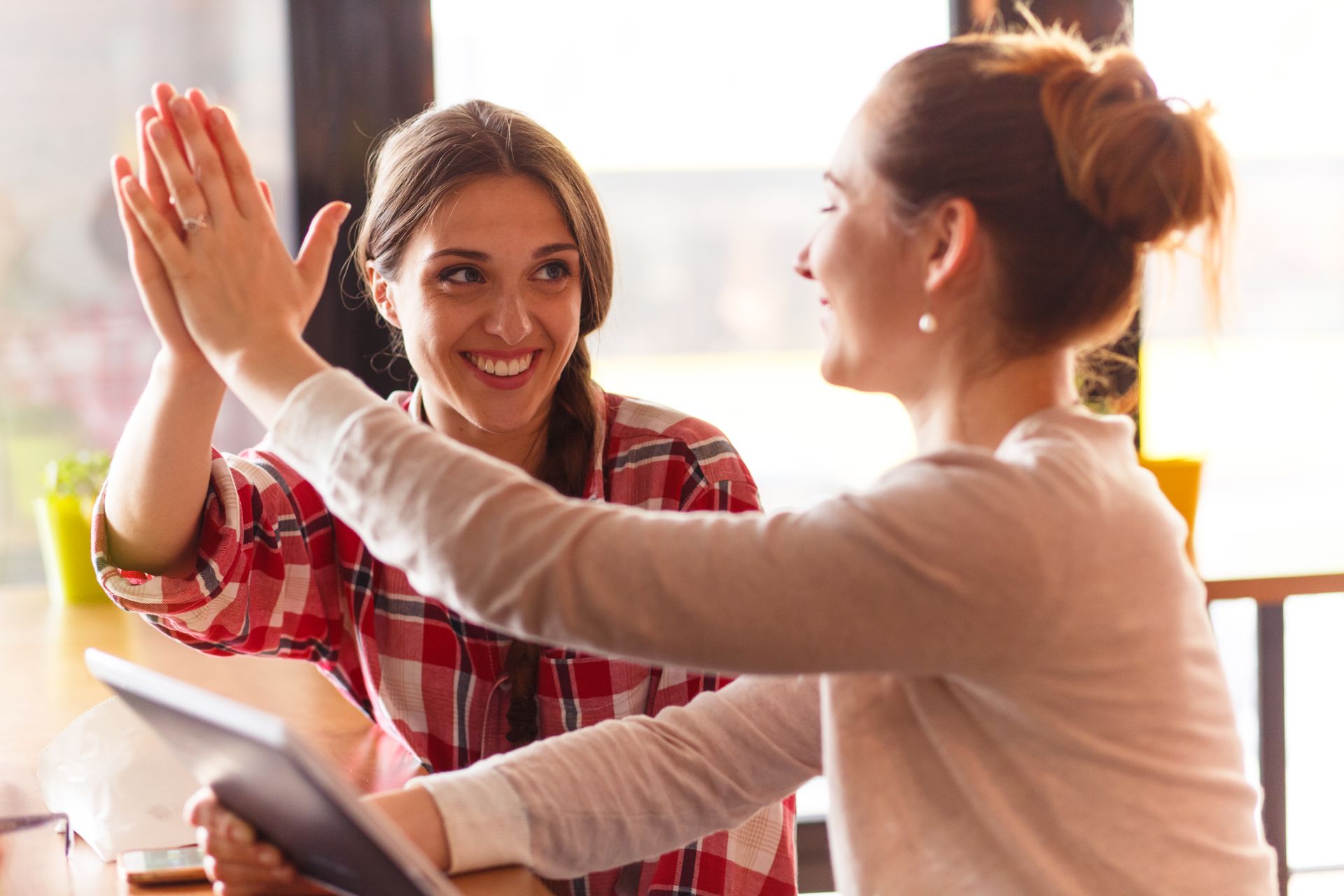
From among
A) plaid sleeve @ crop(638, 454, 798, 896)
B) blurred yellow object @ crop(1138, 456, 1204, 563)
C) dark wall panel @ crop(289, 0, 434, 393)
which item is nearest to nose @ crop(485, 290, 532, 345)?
plaid sleeve @ crop(638, 454, 798, 896)

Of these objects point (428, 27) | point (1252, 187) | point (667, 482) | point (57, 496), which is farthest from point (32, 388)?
point (1252, 187)

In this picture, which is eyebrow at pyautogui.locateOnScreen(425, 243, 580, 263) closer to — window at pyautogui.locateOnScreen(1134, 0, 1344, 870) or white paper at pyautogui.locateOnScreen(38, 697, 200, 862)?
white paper at pyautogui.locateOnScreen(38, 697, 200, 862)

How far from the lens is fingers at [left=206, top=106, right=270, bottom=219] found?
87 centimetres

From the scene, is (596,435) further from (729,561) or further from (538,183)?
(729,561)

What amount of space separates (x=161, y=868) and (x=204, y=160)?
49 centimetres

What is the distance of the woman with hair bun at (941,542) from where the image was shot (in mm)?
720

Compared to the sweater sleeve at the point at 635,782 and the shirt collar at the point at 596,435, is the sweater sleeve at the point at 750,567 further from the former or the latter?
the shirt collar at the point at 596,435

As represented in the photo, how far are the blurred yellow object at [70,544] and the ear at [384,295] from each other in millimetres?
778

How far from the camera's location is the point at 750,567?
28.1 inches

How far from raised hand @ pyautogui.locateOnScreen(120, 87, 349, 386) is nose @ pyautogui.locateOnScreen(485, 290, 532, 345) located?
523 mm

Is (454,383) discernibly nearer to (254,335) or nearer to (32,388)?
(254,335)

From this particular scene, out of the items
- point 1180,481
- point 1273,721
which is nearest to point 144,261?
point 1180,481

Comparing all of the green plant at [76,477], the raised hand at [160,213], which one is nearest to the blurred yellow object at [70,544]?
the green plant at [76,477]

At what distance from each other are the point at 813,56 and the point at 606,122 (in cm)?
38
